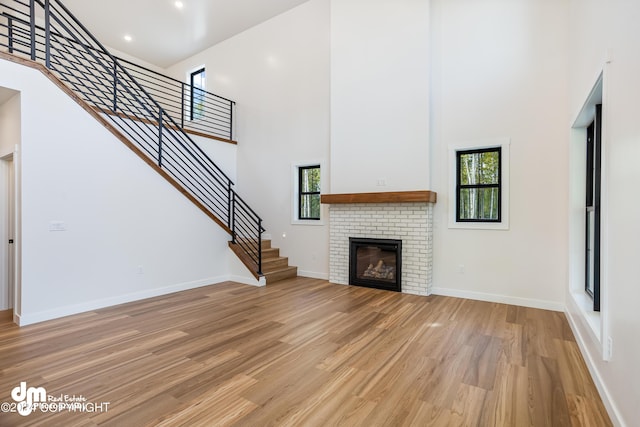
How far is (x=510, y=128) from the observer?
4551 mm

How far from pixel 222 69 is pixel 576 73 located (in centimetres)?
730

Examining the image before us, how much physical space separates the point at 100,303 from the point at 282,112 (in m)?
4.78

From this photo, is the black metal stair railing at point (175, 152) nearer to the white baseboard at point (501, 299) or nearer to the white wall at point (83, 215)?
the white wall at point (83, 215)

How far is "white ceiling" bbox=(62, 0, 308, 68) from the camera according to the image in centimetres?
660

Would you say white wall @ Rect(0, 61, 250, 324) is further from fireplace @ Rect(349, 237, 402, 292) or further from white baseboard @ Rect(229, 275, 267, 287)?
fireplace @ Rect(349, 237, 402, 292)

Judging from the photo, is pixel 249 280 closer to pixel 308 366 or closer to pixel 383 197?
pixel 383 197

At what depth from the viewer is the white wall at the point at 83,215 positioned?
3797 millimetres

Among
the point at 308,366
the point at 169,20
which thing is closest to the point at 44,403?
the point at 308,366

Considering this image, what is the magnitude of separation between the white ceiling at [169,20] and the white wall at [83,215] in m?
3.91

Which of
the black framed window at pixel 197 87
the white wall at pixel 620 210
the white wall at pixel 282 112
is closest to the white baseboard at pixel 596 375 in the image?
the white wall at pixel 620 210

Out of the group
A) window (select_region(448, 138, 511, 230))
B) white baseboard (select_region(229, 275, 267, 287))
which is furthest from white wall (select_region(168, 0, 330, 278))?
window (select_region(448, 138, 511, 230))

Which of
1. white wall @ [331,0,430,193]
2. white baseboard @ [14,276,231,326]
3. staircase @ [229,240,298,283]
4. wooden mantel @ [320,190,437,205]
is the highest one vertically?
white wall @ [331,0,430,193]

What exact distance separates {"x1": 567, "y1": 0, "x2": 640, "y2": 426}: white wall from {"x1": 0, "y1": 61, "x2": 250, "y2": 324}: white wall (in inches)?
213

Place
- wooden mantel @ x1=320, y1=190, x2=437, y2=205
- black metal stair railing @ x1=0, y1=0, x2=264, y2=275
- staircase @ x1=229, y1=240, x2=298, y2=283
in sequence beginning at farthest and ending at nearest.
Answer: staircase @ x1=229, y1=240, x2=298, y2=283
black metal stair railing @ x1=0, y1=0, x2=264, y2=275
wooden mantel @ x1=320, y1=190, x2=437, y2=205
